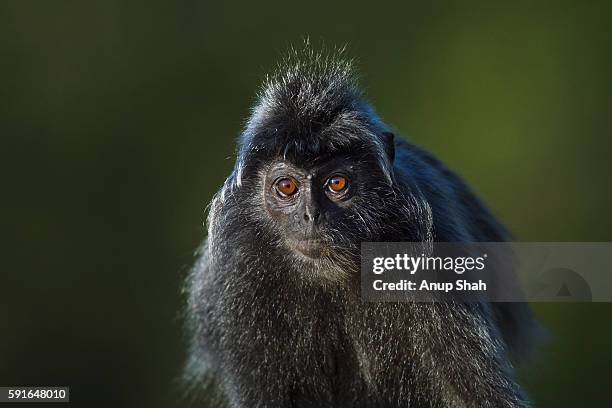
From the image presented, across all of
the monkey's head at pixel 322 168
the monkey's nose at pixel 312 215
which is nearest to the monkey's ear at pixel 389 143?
the monkey's head at pixel 322 168

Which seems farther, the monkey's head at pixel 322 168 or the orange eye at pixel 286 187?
the orange eye at pixel 286 187

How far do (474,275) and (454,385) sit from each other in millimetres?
594

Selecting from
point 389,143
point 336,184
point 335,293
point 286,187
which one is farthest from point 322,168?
point 335,293

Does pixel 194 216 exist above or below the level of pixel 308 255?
above

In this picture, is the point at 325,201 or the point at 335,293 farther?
the point at 335,293

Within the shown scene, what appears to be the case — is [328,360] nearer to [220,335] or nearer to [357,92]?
[220,335]

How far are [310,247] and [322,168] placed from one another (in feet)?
1.28

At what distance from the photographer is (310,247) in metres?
5.25

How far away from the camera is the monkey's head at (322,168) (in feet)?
17.1

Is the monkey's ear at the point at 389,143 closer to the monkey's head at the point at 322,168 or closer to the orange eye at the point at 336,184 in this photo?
the monkey's head at the point at 322,168

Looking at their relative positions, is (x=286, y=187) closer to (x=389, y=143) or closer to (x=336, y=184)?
(x=336, y=184)

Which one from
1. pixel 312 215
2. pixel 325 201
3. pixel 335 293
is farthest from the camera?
pixel 335 293

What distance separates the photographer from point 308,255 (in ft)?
17.4

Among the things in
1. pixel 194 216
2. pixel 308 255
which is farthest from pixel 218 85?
pixel 308 255
